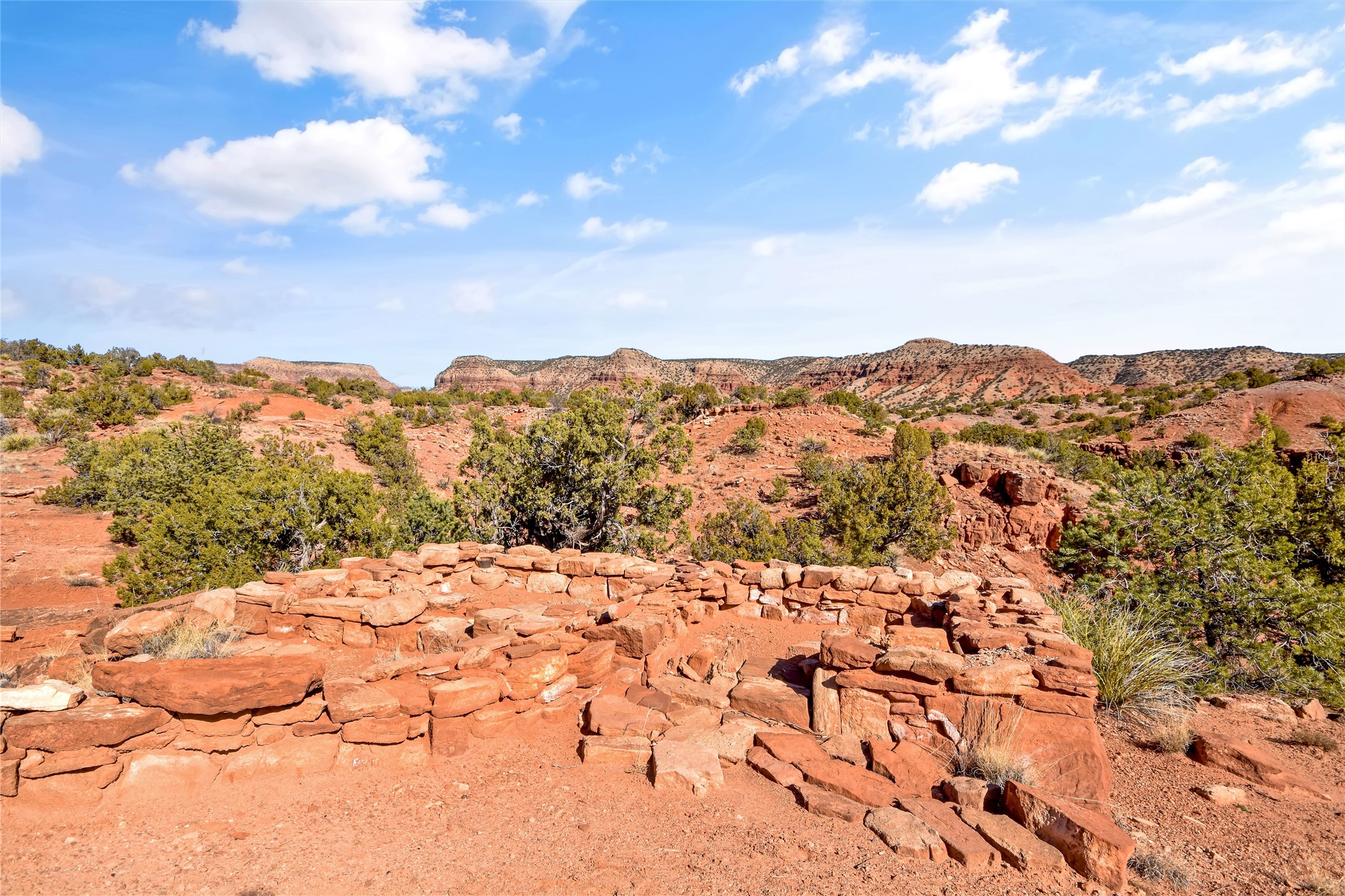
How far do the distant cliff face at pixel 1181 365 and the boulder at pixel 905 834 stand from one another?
55.4 m

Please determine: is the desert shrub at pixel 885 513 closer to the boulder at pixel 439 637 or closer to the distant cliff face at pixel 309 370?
the boulder at pixel 439 637

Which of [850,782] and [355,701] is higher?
[355,701]

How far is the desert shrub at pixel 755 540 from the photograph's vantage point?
12.3 m

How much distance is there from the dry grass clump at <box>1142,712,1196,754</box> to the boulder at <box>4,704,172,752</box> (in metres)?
8.55

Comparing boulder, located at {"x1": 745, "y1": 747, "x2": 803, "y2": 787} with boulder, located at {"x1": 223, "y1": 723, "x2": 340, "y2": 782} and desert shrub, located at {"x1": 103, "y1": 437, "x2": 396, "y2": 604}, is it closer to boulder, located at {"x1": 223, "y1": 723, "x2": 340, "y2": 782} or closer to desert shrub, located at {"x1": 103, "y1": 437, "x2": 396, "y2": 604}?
boulder, located at {"x1": 223, "y1": 723, "x2": 340, "y2": 782}

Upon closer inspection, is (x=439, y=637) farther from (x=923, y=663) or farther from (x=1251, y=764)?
(x=1251, y=764)

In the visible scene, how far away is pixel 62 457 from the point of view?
2091 cm

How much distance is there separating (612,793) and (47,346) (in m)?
51.5

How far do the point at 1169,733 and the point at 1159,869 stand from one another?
231cm

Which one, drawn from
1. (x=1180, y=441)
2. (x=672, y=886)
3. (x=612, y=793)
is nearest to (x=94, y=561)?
(x=612, y=793)

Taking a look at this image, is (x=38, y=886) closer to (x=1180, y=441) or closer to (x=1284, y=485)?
(x=1284, y=485)

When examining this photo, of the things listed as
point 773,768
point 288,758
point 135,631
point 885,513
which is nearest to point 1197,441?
point 885,513

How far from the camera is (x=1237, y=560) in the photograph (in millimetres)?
7926

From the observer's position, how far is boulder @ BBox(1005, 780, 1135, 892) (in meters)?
3.58
